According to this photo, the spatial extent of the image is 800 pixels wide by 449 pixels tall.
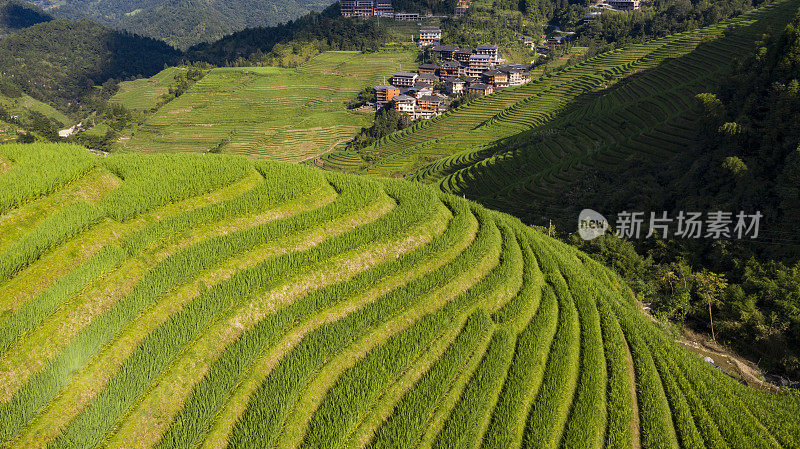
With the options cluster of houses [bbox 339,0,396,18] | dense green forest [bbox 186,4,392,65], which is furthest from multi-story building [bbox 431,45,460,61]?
cluster of houses [bbox 339,0,396,18]

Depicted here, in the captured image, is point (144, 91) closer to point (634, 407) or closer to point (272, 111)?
point (272, 111)

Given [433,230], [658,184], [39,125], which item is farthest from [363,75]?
[433,230]

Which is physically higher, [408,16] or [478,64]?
[408,16]

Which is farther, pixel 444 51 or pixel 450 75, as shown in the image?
pixel 444 51

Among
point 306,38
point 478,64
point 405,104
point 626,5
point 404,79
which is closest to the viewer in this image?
point 405,104

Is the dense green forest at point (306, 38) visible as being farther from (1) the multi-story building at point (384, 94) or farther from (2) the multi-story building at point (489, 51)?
(1) the multi-story building at point (384, 94)

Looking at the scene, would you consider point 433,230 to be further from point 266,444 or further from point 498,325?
point 266,444

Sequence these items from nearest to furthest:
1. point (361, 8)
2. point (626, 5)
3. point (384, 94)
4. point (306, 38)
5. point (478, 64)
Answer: point (384, 94), point (478, 64), point (626, 5), point (306, 38), point (361, 8)

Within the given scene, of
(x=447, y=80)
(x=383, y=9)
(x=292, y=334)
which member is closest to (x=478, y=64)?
(x=447, y=80)
